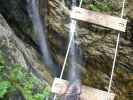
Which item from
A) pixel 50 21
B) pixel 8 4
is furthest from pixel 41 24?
pixel 8 4

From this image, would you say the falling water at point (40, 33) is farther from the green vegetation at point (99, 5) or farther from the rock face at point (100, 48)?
the green vegetation at point (99, 5)

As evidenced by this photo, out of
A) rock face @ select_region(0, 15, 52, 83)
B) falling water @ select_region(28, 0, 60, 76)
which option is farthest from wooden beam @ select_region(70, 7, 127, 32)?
falling water @ select_region(28, 0, 60, 76)

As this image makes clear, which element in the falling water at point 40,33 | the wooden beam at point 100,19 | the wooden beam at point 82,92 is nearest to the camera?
the wooden beam at point 82,92

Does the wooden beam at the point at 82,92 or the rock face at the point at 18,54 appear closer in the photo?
the wooden beam at the point at 82,92

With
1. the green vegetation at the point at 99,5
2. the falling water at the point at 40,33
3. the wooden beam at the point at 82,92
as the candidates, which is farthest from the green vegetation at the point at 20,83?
the green vegetation at the point at 99,5

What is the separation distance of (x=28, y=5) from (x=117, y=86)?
2080 millimetres

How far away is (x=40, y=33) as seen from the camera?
5535 mm

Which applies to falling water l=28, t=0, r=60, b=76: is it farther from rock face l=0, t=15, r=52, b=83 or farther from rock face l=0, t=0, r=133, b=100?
rock face l=0, t=15, r=52, b=83

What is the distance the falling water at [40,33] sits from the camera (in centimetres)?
547

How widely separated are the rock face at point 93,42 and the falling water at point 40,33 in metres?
0.09

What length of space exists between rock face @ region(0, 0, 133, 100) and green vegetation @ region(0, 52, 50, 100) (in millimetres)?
834

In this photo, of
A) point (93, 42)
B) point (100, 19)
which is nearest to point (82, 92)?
point (100, 19)

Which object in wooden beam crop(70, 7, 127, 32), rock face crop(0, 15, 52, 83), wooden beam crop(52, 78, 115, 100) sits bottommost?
wooden beam crop(52, 78, 115, 100)

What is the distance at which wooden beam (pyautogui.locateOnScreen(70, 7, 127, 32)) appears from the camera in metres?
4.09
